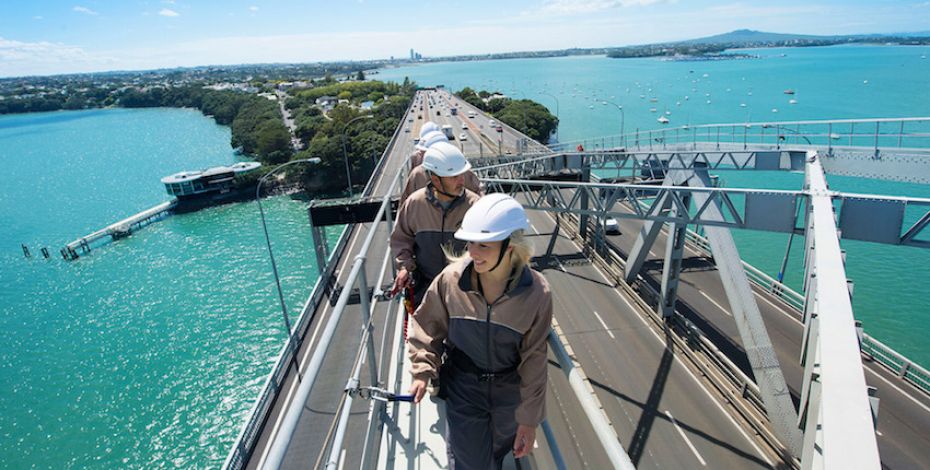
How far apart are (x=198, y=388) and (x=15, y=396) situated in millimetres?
10802

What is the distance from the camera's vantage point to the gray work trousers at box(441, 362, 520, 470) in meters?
3.09

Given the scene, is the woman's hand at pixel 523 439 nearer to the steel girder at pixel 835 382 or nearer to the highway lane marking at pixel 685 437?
the steel girder at pixel 835 382

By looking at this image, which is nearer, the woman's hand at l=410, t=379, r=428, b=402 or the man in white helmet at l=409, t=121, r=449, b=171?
the woman's hand at l=410, t=379, r=428, b=402

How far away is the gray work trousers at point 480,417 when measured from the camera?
3090 mm

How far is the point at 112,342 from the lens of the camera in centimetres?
2983

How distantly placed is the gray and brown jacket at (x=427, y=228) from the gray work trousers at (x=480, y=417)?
4.82 ft

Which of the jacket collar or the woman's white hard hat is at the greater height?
the woman's white hard hat

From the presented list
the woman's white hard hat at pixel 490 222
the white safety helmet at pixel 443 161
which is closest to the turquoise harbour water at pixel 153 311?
the white safety helmet at pixel 443 161

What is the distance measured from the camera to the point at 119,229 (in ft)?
155

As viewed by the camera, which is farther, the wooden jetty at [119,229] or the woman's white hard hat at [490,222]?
the wooden jetty at [119,229]

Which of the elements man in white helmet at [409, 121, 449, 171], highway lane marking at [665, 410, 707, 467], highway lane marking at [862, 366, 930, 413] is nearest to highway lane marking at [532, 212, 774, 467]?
highway lane marking at [665, 410, 707, 467]

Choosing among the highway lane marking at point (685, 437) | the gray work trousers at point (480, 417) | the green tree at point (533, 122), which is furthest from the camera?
the green tree at point (533, 122)

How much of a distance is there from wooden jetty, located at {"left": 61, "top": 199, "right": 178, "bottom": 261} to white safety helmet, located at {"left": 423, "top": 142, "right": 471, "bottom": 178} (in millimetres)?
52462

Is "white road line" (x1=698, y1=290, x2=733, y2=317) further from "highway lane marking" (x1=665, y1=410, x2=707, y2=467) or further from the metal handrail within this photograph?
the metal handrail
